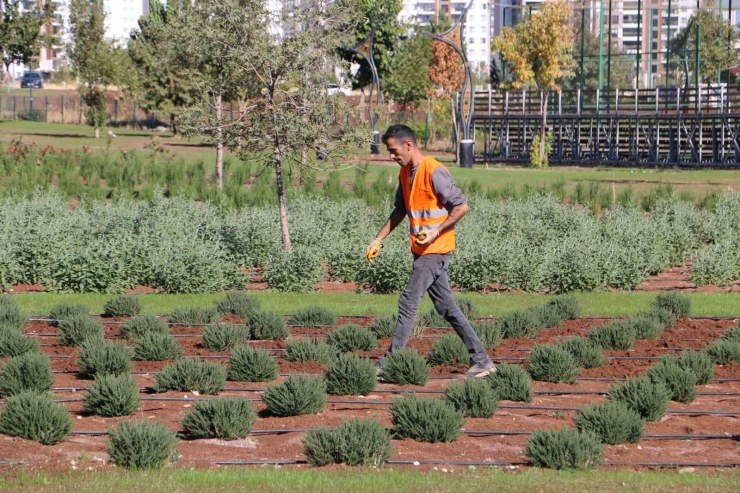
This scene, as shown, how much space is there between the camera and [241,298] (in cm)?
1090

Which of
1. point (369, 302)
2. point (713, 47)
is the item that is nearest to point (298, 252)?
point (369, 302)

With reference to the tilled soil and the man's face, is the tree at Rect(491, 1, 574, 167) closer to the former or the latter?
the tilled soil

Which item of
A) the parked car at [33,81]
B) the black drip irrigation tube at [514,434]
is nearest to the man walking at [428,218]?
the black drip irrigation tube at [514,434]

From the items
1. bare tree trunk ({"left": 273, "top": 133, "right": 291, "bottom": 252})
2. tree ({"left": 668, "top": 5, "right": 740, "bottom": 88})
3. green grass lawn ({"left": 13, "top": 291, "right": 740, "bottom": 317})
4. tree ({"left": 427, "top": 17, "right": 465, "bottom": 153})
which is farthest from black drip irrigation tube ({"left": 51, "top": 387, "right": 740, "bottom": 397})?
tree ({"left": 427, "top": 17, "right": 465, "bottom": 153})

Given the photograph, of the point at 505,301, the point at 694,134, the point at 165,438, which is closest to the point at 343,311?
the point at 505,301

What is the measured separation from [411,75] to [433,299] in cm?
5250

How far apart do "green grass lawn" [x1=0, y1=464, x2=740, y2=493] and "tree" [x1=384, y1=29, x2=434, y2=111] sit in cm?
5209

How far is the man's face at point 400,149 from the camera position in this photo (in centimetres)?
771

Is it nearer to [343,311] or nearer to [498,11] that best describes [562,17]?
[343,311]

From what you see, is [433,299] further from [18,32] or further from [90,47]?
[18,32]

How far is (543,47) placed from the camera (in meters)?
39.6

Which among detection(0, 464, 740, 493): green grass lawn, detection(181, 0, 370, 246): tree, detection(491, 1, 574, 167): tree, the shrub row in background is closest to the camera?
detection(0, 464, 740, 493): green grass lawn

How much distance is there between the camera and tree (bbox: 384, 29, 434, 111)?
191 ft

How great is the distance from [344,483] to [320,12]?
9.06m
